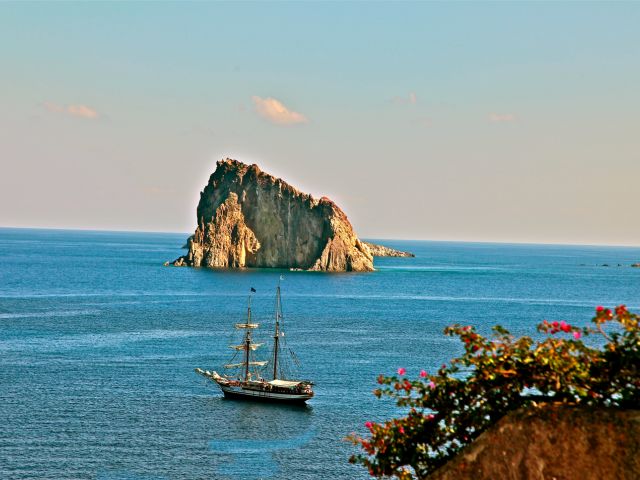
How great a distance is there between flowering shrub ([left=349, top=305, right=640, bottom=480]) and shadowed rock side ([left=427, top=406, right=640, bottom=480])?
0.42 m

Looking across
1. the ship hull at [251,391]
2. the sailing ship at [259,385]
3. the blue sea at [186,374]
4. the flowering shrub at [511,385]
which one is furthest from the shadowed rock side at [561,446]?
the ship hull at [251,391]

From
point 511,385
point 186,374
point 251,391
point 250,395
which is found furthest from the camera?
point 186,374

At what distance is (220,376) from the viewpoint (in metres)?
80.4

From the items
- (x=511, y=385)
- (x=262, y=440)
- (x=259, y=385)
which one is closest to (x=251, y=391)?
(x=259, y=385)

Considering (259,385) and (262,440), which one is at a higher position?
(259,385)

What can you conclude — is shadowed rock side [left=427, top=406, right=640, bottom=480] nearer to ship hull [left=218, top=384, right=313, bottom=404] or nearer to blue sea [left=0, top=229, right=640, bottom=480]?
blue sea [left=0, top=229, right=640, bottom=480]

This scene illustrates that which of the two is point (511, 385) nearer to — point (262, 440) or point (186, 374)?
point (262, 440)

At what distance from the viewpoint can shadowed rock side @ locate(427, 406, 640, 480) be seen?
578 inches

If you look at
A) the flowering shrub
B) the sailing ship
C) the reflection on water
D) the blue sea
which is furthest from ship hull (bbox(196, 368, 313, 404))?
the flowering shrub

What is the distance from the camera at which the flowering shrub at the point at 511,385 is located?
50.1ft

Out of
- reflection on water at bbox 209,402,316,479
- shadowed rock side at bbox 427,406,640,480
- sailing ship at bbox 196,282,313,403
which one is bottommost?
reflection on water at bbox 209,402,316,479

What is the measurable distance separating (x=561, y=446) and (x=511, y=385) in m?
1.62

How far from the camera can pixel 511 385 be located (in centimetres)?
1600

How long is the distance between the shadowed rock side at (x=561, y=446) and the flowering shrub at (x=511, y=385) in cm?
42
